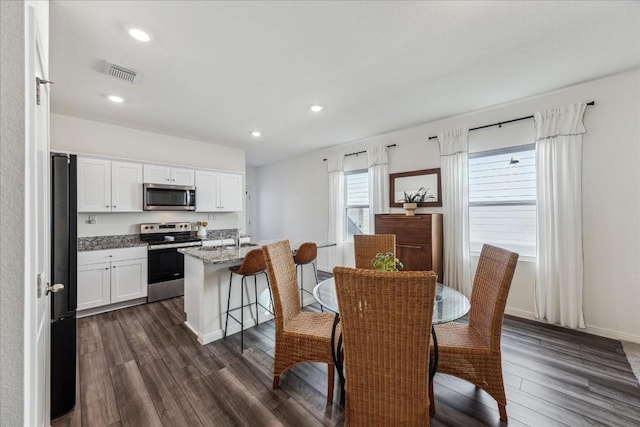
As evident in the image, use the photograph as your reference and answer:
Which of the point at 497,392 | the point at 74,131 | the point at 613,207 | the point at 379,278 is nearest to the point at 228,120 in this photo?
the point at 74,131

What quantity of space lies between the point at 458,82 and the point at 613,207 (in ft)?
6.69

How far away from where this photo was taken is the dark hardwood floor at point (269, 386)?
1.69 metres

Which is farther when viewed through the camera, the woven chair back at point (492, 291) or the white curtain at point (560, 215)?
the white curtain at point (560, 215)

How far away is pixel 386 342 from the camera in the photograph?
1242 mm

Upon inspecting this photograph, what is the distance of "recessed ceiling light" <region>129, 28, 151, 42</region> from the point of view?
→ 191 cm

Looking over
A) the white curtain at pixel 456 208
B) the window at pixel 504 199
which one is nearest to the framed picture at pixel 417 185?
the white curtain at pixel 456 208

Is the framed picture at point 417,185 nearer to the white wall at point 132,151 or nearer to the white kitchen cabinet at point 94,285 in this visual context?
the white wall at point 132,151

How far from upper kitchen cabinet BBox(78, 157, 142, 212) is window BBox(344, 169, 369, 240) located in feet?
11.6

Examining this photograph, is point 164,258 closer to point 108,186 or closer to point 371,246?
point 108,186

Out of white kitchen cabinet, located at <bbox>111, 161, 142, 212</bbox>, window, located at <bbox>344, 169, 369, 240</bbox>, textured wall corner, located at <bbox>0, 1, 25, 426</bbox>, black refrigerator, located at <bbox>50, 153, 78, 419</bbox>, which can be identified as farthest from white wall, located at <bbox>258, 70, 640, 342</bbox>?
white kitchen cabinet, located at <bbox>111, 161, 142, 212</bbox>

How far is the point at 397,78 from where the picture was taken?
8.59 ft

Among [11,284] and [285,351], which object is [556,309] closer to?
[285,351]

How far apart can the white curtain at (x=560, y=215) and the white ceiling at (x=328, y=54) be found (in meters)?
0.47

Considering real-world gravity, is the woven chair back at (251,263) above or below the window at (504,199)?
below
